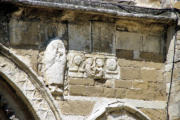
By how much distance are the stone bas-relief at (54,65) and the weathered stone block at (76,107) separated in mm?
181

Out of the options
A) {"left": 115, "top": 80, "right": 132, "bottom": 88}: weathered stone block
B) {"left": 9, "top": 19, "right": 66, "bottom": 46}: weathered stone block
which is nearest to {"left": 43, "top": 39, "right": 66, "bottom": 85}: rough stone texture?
{"left": 9, "top": 19, "right": 66, "bottom": 46}: weathered stone block

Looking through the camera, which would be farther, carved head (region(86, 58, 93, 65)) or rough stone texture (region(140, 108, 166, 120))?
rough stone texture (region(140, 108, 166, 120))

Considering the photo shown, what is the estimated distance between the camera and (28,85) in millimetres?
8656

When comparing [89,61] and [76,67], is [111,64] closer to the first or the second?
[89,61]

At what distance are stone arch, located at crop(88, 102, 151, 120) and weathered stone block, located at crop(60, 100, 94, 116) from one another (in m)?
0.09

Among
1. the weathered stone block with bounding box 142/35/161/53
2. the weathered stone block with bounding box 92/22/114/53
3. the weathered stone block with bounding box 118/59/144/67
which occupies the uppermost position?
the weathered stone block with bounding box 92/22/114/53

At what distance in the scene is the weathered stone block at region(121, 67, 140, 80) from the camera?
920cm

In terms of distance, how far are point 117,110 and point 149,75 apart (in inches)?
26.7

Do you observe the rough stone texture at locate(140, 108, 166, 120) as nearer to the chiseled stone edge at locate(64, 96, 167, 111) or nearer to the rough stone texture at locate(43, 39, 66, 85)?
the chiseled stone edge at locate(64, 96, 167, 111)

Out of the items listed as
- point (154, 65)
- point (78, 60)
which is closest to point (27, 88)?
point (78, 60)

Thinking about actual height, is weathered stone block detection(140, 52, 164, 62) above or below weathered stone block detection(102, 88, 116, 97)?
above

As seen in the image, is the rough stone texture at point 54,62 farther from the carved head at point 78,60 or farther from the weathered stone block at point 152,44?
the weathered stone block at point 152,44

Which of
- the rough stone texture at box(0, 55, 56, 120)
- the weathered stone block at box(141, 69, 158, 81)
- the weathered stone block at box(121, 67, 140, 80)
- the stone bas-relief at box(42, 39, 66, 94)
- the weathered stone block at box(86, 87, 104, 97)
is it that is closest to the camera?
the rough stone texture at box(0, 55, 56, 120)

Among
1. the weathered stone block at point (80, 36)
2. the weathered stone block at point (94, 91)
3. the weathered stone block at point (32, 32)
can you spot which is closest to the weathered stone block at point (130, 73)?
the weathered stone block at point (94, 91)
